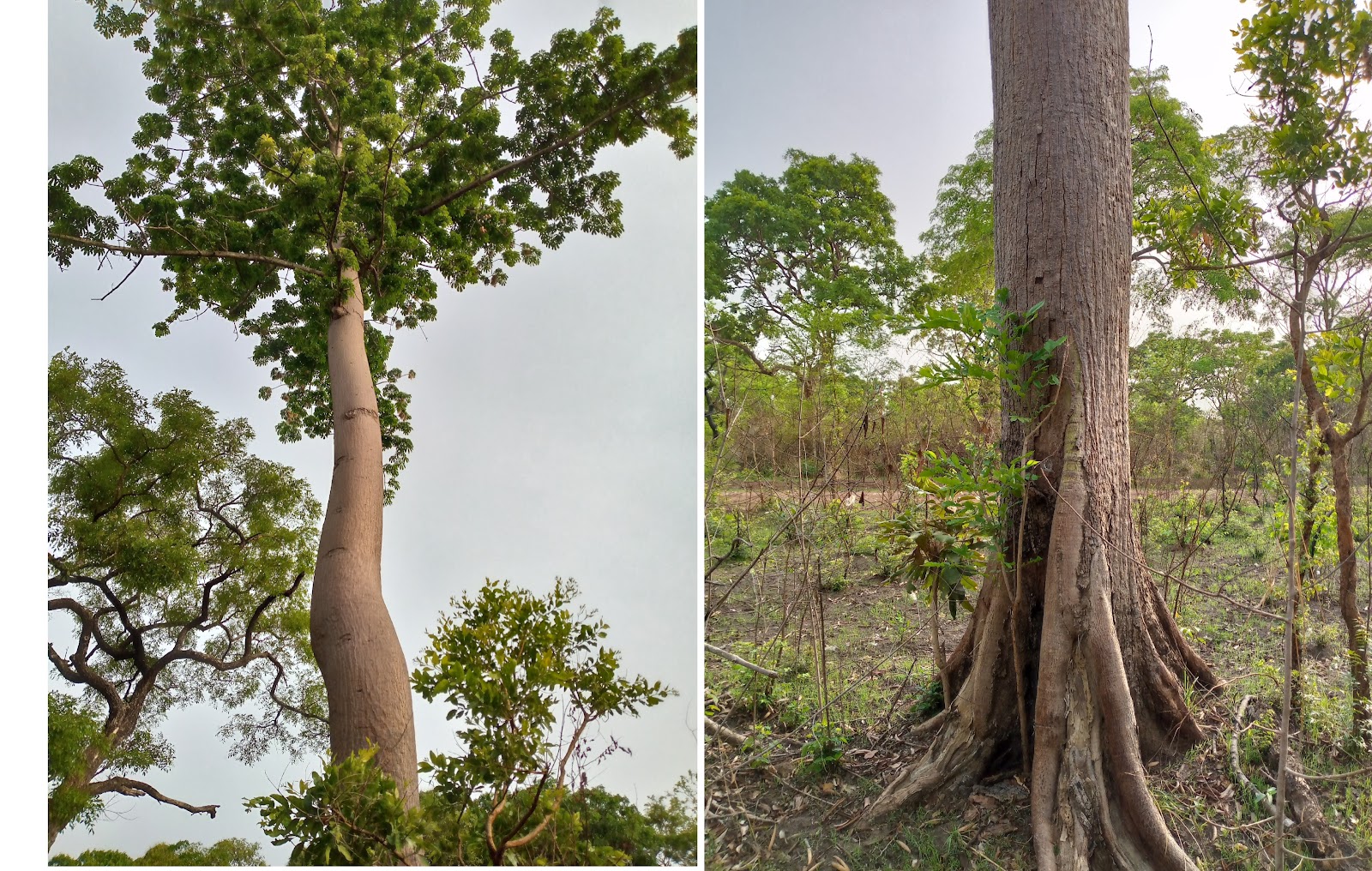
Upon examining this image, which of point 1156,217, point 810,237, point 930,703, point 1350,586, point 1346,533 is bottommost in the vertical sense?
point 930,703

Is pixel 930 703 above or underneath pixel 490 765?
above

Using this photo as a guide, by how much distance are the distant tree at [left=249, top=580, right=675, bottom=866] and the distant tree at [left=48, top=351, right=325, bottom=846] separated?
63.7 inches

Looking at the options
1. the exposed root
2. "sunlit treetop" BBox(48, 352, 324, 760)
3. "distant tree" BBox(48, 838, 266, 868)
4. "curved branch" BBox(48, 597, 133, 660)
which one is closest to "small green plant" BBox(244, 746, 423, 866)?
the exposed root

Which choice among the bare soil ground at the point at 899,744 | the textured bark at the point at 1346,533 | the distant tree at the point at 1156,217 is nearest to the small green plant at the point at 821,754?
the bare soil ground at the point at 899,744

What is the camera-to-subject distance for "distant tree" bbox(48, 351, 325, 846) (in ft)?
10.0

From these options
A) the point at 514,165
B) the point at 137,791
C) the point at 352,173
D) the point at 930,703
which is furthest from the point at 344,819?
the point at 514,165

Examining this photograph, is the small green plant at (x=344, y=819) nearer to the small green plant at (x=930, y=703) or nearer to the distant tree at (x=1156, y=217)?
the small green plant at (x=930, y=703)

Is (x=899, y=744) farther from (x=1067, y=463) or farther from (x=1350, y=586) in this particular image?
(x=1350, y=586)

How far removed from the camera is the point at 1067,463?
151 centimetres

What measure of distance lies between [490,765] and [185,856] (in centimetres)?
159

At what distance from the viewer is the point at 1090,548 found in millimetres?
1476

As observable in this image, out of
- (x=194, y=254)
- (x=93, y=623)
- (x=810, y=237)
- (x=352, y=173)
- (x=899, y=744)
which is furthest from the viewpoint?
(x=810, y=237)

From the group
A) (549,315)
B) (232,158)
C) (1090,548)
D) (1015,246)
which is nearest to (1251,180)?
(1015,246)

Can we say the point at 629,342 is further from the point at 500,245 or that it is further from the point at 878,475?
the point at 878,475
